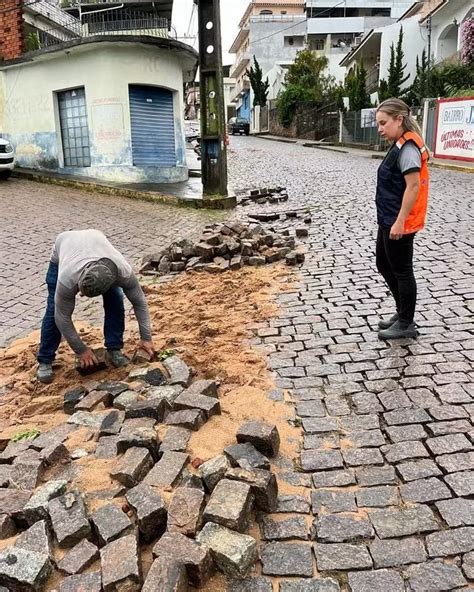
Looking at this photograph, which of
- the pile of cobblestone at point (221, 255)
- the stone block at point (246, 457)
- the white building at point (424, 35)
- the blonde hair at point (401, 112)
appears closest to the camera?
the stone block at point (246, 457)

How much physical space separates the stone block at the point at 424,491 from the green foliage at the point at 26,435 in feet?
7.23

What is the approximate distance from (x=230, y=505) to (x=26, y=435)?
1.59 meters

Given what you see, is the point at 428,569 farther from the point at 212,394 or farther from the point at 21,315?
the point at 21,315

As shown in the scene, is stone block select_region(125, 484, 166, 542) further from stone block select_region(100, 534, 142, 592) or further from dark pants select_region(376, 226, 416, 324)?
dark pants select_region(376, 226, 416, 324)

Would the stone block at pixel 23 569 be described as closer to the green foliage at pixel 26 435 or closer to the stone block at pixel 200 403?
the green foliage at pixel 26 435

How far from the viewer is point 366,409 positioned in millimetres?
3648

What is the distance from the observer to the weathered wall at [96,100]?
563 inches

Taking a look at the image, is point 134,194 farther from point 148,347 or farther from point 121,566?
point 121,566

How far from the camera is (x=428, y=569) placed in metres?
2.38

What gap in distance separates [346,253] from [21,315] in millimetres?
4181

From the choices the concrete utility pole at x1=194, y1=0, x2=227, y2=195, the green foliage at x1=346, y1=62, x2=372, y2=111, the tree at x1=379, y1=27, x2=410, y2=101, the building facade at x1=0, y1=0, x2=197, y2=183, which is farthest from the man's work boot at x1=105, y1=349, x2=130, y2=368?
the green foliage at x1=346, y1=62, x2=372, y2=111

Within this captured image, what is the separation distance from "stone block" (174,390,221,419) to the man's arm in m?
0.99

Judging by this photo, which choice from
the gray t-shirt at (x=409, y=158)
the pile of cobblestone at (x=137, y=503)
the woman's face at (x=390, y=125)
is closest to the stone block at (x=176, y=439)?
the pile of cobblestone at (x=137, y=503)

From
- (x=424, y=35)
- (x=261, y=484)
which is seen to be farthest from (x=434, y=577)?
(x=424, y=35)
